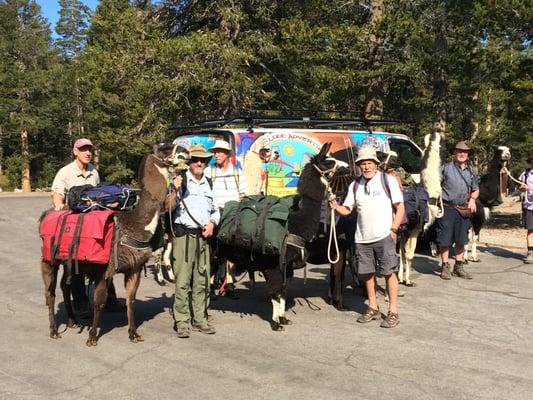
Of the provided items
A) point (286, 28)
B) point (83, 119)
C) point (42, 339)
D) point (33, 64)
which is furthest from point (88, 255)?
point (33, 64)

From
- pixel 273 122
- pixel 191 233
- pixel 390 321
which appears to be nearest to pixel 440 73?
pixel 273 122

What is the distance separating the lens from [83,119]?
40.2 meters

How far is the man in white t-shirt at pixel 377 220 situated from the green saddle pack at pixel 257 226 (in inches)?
24.9

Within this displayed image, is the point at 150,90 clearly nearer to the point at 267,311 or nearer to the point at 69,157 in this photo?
the point at 267,311

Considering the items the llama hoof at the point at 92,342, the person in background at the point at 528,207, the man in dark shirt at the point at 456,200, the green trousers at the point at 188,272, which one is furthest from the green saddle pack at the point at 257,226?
the person in background at the point at 528,207

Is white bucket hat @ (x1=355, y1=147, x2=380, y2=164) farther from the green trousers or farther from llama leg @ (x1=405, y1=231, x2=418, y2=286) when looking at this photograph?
llama leg @ (x1=405, y1=231, x2=418, y2=286)

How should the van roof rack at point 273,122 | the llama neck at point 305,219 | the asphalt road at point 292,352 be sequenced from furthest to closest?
the van roof rack at point 273,122, the llama neck at point 305,219, the asphalt road at point 292,352

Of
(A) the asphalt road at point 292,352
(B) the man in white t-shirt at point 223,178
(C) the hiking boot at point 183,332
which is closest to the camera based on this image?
(A) the asphalt road at point 292,352

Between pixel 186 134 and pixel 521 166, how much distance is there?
20.1m

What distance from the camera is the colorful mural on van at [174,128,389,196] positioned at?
7.87 metres

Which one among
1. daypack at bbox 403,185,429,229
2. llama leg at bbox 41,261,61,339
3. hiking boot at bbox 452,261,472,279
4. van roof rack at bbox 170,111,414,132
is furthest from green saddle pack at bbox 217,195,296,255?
hiking boot at bbox 452,261,472,279

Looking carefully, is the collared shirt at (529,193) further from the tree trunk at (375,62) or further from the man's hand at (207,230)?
the man's hand at (207,230)

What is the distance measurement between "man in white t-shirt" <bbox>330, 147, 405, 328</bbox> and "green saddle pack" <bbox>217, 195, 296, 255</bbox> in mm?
633

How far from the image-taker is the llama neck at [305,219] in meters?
5.89
